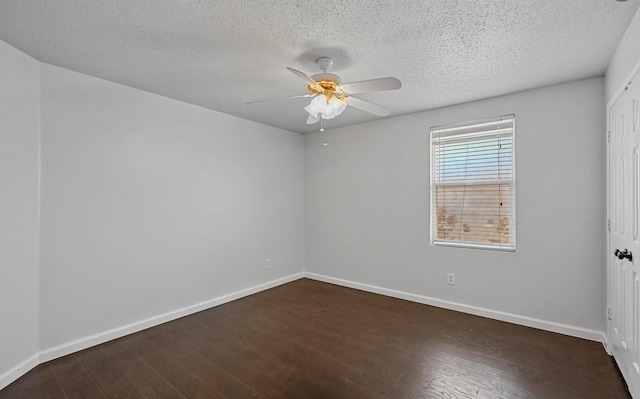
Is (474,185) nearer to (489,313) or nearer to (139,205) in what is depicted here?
(489,313)

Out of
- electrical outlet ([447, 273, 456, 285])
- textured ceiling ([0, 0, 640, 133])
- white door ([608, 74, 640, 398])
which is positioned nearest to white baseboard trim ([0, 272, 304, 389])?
textured ceiling ([0, 0, 640, 133])

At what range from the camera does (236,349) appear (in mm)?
2592

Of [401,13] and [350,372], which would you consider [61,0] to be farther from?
[350,372]

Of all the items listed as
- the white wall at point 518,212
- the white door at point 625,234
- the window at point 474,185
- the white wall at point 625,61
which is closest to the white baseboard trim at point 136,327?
the white wall at point 518,212

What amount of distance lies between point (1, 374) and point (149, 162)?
1.96 meters

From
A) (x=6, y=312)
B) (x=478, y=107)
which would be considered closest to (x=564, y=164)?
(x=478, y=107)

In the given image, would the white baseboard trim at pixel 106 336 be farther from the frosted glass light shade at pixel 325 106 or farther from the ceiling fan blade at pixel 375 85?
the ceiling fan blade at pixel 375 85

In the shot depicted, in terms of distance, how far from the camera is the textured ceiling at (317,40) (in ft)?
5.70

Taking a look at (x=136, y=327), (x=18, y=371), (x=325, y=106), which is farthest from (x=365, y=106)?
(x=18, y=371)

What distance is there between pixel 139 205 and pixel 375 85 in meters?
2.58

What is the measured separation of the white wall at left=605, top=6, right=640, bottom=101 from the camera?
177 cm

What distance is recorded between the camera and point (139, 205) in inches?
118

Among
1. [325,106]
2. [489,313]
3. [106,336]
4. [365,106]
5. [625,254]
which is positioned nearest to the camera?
[625,254]

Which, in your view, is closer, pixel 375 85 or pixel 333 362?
pixel 375 85
